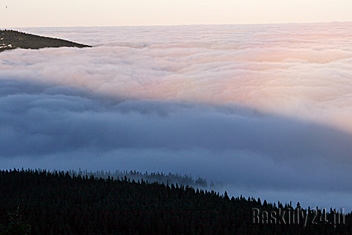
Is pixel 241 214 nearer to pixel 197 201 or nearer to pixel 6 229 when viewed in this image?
pixel 197 201

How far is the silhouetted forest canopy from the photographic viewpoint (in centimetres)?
5606

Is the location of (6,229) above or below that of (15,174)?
below

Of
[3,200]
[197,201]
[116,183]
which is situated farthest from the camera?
[116,183]

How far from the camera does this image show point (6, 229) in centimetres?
3459

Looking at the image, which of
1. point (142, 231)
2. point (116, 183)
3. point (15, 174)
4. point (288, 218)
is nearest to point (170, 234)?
point (142, 231)

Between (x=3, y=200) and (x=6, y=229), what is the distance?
43.5m

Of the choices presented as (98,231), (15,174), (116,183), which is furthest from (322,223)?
(15,174)

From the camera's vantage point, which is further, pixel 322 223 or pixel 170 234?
pixel 322 223

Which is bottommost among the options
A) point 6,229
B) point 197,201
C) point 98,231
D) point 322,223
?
point 6,229

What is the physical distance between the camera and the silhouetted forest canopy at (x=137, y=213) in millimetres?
56062

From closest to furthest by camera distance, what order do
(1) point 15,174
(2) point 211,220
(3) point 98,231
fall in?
(3) point 98,231 → (2) point 211,220 → (1) point 15,174

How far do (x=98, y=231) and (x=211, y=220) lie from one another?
11973 millimetres

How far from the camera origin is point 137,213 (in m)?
62.9

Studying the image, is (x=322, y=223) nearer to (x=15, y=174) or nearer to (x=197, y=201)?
(x=197, y=201)
